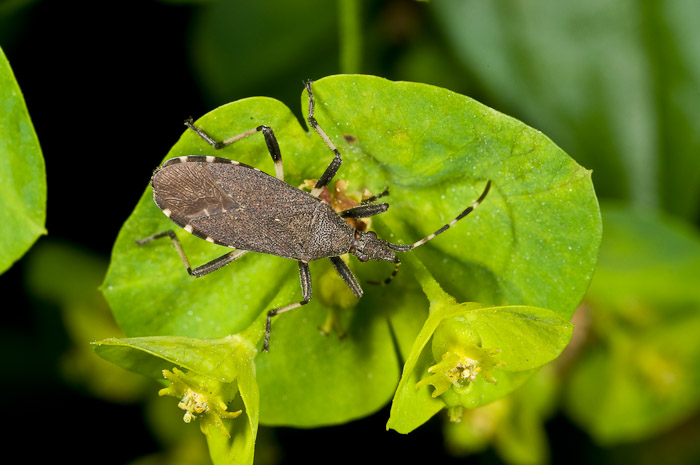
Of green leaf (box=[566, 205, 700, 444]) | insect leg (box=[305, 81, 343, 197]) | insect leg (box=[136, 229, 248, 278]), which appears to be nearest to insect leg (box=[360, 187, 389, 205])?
insect leg (box=[305, 81, 343, 197])

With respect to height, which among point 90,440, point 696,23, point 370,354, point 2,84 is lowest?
point 90,440

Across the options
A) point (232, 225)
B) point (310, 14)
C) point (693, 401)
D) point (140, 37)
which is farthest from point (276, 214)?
point (693, 401)

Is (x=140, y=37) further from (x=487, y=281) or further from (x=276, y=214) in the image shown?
(x=487, y=281)

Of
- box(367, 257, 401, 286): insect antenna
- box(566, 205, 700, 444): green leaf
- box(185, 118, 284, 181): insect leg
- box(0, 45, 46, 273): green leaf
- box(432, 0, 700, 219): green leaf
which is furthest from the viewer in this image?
box(432, 0, 700, 219): green leaf

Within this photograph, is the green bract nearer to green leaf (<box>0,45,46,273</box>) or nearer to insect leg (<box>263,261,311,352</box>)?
insect leg (<box>263,261,311,352</box>)

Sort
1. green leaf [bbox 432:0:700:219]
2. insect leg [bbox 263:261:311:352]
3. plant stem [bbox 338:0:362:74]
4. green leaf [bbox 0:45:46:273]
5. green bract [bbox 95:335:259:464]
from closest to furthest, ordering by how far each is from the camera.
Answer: green bract [bbox 95:335:259:464] < green leaf [bbox 0:45:46:273] < insect leg [bbox 263:261:311:352] < plant stem [bbox 338:0:362:74] < green leaf [bbox 432:0:700:219]

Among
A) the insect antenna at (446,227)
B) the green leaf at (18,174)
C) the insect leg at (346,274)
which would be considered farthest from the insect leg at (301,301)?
the green leaf at (18,174)
